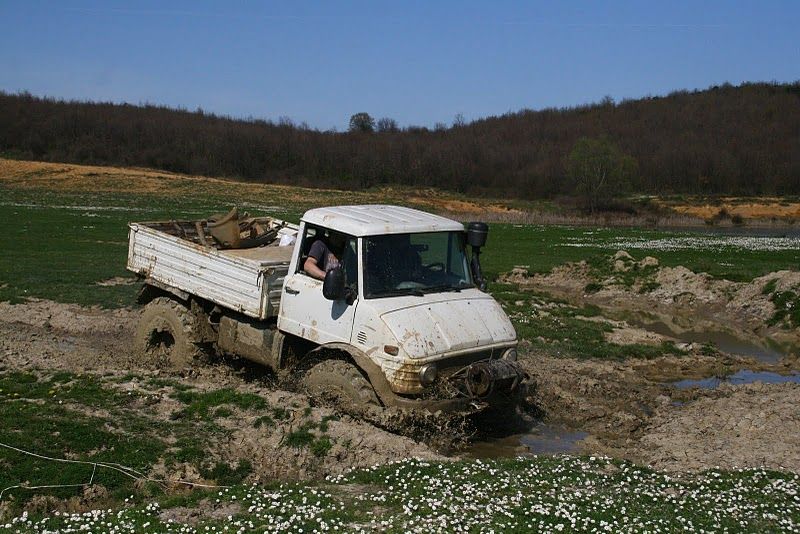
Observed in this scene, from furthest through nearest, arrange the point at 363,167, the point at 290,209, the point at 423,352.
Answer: the point at 363,167 < the point at 290,209 < the point at 423,352

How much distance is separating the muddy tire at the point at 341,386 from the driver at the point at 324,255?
1254mm

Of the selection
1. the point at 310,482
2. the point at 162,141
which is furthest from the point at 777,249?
the point at 162,141

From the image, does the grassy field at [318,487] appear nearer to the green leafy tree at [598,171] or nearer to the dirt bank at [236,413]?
the dirt bank at [236,413]

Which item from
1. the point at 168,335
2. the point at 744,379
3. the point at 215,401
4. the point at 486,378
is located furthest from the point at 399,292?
the point at 744,379

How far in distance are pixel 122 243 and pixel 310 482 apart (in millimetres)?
26163

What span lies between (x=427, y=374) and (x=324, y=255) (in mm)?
2411

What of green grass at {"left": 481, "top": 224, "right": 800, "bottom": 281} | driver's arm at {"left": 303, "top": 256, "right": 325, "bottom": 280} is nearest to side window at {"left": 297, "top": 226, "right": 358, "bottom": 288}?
driver's arm at {"left": 303, "top": 256, "right": 325, "bottom": 280}

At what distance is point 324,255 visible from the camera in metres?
10.9

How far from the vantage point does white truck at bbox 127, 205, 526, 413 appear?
9.55 m

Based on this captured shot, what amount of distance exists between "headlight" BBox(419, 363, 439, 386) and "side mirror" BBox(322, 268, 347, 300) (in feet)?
4.63

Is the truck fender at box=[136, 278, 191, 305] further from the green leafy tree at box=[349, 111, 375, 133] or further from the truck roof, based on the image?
the green leafy tree at box=[349, 111, 375, 133]

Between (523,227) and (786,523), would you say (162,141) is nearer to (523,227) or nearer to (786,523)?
(523,227)

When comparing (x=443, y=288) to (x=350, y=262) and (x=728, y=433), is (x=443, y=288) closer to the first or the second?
(x=350, y=262)

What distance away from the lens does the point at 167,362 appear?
508 inches
